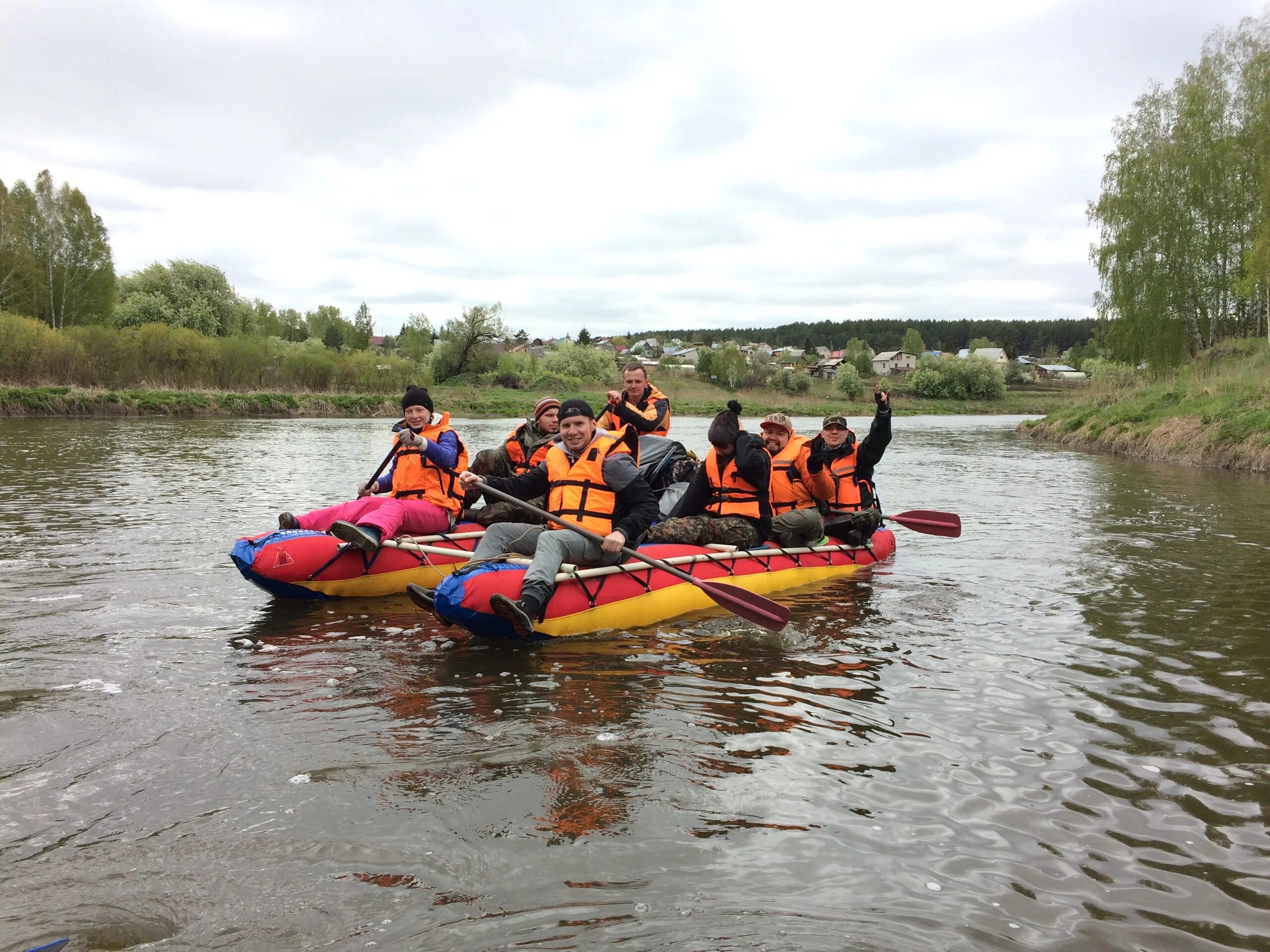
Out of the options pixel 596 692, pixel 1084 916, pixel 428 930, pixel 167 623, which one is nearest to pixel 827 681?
pixel 596 692

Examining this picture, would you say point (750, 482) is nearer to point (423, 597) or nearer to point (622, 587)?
point (622, 587)

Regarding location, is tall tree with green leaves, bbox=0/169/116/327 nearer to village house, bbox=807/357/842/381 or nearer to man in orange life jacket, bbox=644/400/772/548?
man in orange life jacket, bbox=644/400/772/548

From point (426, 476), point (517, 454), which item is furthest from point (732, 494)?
point (426, 476)

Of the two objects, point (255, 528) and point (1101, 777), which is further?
point (255, 528)

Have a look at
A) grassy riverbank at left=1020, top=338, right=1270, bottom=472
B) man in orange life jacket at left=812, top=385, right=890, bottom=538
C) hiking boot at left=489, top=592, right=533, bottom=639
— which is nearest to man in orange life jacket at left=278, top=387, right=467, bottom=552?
hiking boot at left=489, top=592, right=533, bottom=639

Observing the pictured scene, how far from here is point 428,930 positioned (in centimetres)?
303

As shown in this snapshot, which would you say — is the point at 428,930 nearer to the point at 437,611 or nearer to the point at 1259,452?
the point at 437,611

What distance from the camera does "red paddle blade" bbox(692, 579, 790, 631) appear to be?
6461mm

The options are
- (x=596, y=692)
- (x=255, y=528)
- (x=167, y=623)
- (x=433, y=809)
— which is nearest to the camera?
(x=433, y=809)

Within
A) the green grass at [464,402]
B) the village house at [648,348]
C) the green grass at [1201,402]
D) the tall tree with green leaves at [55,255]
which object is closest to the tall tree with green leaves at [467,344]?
the green grass at [464,402]

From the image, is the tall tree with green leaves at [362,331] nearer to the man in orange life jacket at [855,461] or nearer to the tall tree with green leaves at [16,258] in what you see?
the tall tree with green leaves at [16,258]

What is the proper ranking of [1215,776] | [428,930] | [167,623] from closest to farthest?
[428,930] < [1215,776] < [167,623]

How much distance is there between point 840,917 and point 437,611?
3.64 m

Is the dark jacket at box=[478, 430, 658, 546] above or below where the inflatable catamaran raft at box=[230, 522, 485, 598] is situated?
above
